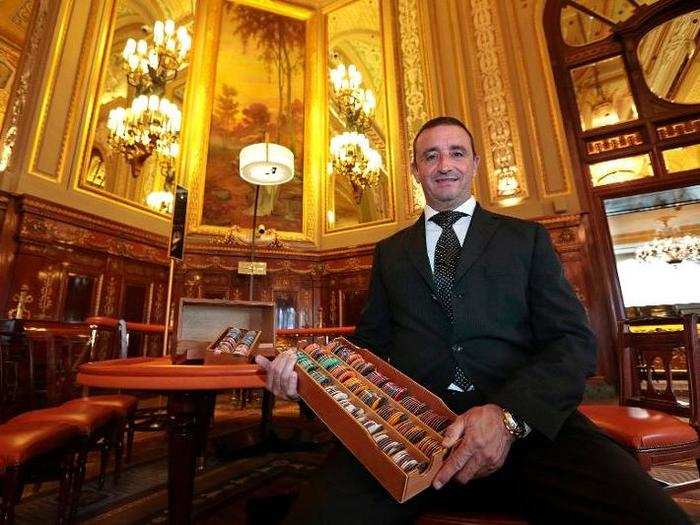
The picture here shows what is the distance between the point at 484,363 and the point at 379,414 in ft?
1.49

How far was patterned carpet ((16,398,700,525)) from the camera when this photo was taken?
2.02 meters

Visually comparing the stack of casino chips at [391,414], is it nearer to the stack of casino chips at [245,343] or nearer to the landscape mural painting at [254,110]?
the stack of casino chips at [245,343]

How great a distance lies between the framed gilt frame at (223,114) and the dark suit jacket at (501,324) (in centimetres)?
689

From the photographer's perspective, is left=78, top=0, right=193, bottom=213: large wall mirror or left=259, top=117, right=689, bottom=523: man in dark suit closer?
left=259, top=117, right=689, bottom=523: man in dark suit

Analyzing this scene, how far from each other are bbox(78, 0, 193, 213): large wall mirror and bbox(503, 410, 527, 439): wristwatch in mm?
6882

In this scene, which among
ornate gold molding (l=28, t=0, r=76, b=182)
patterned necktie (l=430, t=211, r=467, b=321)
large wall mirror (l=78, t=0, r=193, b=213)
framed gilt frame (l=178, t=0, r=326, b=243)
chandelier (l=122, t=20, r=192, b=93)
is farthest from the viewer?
framed gilt frame (l=178, t=0, r=326, b=243)

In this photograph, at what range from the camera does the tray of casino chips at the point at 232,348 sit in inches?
60.4

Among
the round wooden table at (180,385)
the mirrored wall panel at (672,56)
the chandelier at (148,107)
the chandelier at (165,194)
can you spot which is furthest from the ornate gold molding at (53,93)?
the mirrored wall panel at (672,56)

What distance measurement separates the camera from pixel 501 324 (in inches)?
49.4

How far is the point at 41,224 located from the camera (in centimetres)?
525

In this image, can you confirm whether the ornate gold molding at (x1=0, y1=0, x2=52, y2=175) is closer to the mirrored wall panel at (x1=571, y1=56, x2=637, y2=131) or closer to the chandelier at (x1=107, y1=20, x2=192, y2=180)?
the chandelier at (x1=107, y1=20, x2=192, y2=180)

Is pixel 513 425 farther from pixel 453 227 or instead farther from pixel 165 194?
pixel 165 194

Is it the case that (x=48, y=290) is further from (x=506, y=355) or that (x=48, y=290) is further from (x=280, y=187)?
(x=506, y=355)

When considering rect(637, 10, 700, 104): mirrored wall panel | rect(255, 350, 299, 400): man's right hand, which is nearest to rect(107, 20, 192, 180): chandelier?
rect(255, 350, 299, 400): man's right hand
